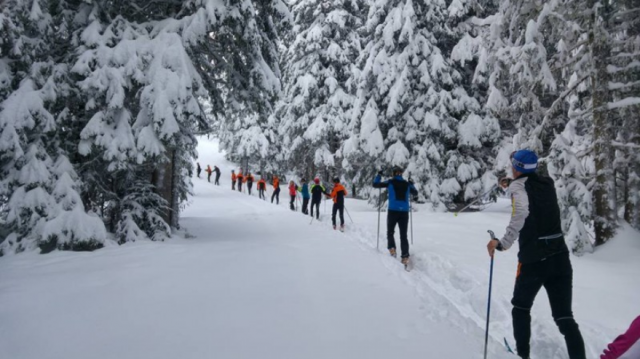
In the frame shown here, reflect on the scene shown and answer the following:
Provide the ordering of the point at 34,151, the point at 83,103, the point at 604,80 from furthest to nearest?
the point at 83,103
the point at 604,80
the point at 34,151

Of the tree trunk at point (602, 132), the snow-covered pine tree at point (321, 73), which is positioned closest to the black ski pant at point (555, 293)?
the tree trunk at point (602, 132)

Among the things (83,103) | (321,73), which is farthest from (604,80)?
(321,73)

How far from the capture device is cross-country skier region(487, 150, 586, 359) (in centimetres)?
333

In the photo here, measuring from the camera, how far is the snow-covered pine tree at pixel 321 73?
75.4 ft

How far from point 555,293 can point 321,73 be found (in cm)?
2159

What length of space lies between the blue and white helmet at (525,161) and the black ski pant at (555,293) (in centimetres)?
80

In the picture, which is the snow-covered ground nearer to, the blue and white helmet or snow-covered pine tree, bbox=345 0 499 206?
the blue and white helmet

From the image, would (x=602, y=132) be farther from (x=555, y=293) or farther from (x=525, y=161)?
(x=555, y=293)

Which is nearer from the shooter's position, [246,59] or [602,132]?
[602,132]

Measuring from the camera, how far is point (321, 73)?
23.5 meters

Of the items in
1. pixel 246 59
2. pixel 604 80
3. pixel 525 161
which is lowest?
pixel 525 161

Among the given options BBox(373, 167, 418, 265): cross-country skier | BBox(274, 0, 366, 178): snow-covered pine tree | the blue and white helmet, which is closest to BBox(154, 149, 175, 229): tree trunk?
BBox(373, 167, 418, 265): cross-country skier

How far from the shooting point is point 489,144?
55.8 ft

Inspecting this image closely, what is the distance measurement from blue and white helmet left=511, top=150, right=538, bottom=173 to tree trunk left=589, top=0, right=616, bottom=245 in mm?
5598
